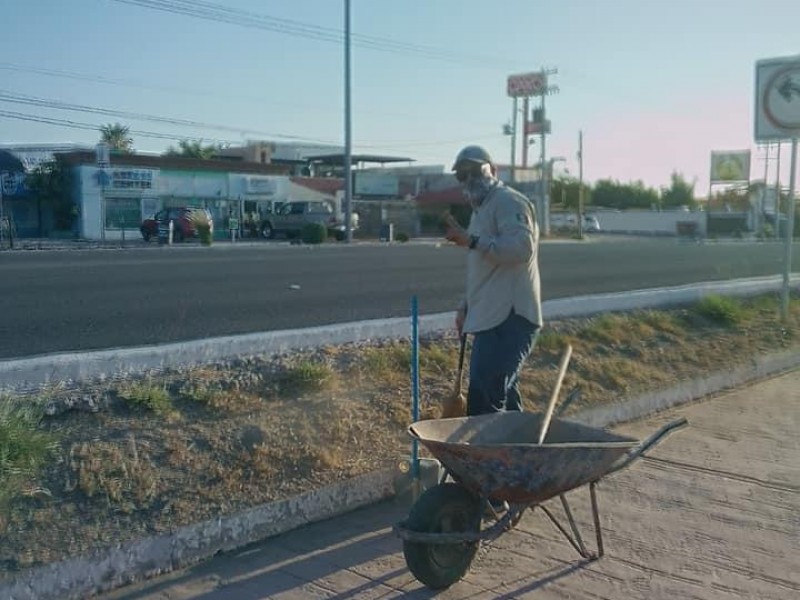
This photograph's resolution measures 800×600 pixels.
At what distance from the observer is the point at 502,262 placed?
539 cm

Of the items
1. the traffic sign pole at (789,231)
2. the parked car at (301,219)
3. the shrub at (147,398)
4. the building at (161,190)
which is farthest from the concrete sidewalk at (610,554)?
the building at (161,190)

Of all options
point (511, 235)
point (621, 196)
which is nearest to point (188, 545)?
point (511, 235)

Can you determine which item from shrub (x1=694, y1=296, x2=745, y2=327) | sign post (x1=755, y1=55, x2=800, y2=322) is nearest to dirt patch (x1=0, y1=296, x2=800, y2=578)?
shrub (x1=694, y1=296, x2=745, y2=327)

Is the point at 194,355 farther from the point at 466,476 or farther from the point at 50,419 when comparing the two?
the point at 466,476

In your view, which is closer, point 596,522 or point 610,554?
A: point 596,522

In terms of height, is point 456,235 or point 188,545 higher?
point 456,235

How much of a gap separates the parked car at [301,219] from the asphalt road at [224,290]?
2217 centimetres

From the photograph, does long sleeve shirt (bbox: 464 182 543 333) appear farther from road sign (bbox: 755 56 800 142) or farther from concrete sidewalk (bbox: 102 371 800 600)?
road sign (bbox: 755 56 800 142)

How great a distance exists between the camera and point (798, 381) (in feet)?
34.1

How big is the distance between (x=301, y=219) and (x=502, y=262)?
43565mm

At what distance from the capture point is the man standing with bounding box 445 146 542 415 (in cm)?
547

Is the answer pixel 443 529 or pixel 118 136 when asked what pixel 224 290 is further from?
pixel 118 136

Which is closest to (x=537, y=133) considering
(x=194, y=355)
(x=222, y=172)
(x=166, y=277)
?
(x=222, y=172)

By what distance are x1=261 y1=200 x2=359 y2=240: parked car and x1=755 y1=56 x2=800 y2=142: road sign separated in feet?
111
